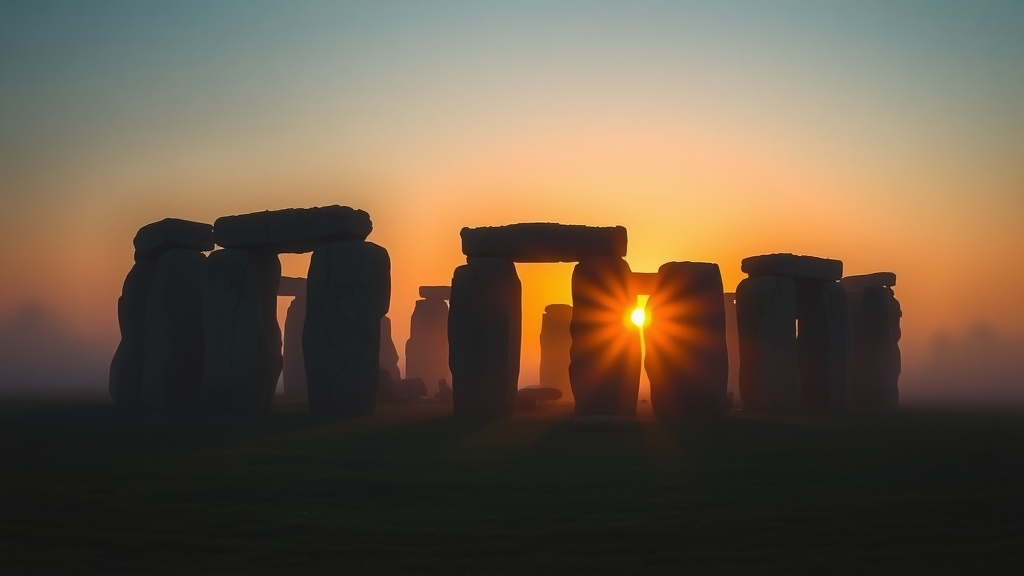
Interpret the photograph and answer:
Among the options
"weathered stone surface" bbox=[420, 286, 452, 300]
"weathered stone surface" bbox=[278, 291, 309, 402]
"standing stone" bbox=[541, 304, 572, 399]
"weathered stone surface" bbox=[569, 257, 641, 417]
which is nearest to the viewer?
"weathered stone surface" bbox=[569, 257, 641, 417]

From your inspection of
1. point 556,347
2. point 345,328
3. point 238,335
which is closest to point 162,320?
point 238,335

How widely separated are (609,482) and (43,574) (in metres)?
4.16

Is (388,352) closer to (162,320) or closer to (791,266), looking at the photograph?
(162,320)

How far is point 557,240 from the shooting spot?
14.8 meters

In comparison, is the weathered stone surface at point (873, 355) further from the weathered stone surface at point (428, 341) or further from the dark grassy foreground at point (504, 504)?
the weathered stone surface at point (428, 341)

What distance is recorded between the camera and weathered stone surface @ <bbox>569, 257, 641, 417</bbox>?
1459 centimetres

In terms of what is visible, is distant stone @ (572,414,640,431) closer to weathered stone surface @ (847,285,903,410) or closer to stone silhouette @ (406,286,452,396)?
weathered stone surface @ (847,285,903,410)

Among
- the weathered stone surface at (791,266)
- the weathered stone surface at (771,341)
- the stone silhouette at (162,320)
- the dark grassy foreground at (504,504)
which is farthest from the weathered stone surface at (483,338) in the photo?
the stone silhouette at (162,320)

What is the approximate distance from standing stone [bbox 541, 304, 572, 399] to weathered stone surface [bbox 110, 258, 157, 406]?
465 inches

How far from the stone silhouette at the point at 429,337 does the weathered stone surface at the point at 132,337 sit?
10519 mm

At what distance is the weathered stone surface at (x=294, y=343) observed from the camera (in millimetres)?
25047

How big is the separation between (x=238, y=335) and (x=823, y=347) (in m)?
11.1

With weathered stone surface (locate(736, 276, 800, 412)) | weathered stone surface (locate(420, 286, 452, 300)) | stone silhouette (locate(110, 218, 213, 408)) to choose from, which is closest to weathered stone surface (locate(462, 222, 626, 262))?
weathered stone surface (locate(736, 276, 800, 412))

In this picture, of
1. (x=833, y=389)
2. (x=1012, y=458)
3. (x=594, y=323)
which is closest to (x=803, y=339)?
(x=833, y=389)
